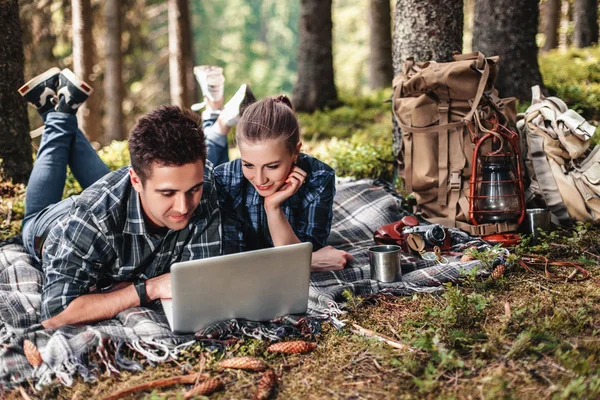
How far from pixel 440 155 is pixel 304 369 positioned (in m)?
2.62

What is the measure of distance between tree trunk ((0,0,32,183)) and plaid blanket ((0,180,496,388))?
3.88ft

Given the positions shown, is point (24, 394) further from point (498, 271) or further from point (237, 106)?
point (237, 106)

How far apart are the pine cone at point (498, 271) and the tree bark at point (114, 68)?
8797 mm

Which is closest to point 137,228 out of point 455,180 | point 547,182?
point 455,180

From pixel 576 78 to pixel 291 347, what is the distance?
Answer: 8417 mm

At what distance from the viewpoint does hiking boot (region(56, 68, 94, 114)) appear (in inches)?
177

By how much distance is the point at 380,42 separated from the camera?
11.5 m

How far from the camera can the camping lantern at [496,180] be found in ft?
14.9

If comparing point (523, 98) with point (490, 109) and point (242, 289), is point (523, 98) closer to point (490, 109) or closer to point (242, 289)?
point (490, 109)

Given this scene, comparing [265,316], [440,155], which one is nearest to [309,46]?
[440,155]

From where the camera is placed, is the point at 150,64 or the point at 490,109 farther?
the point at 150,64

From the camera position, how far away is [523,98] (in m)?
7.29

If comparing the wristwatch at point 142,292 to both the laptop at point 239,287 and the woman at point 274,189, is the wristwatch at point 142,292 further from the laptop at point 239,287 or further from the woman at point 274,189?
the woman at point 274,189

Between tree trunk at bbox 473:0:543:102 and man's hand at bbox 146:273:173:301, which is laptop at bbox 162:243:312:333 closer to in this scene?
man's hand at bbox 146:273:173:301
